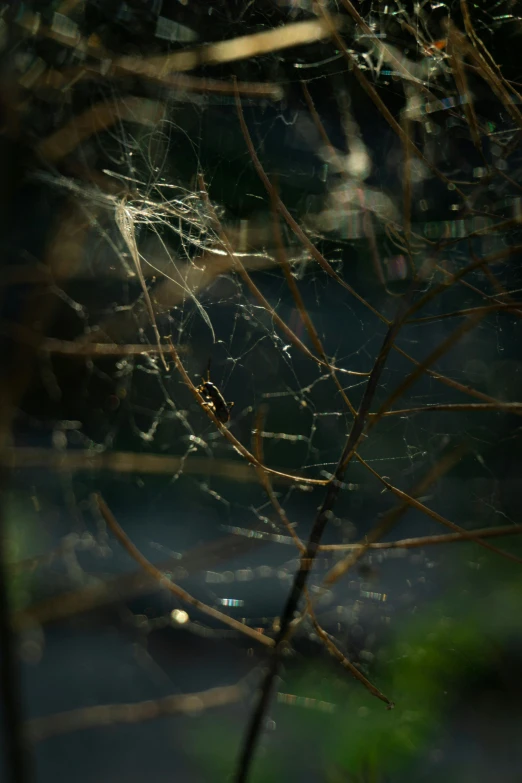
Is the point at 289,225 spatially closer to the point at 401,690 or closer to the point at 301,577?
the point at 301,577

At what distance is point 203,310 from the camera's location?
2.91 feet

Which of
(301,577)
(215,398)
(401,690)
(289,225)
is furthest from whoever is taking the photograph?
(401,690)

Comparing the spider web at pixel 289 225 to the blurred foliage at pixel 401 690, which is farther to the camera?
the blurred foliage at pixel 401 690

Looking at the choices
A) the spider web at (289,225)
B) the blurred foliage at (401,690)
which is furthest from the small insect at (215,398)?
the blurred foliage at (401,690)

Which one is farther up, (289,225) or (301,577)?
(289,225)

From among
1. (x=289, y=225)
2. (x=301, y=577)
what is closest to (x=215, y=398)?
(x=289, y=225)

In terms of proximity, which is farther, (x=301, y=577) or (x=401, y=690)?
(x=401, y=690)

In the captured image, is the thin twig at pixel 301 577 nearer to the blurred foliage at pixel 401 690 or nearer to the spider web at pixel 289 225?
the spider web at pixel 289 225

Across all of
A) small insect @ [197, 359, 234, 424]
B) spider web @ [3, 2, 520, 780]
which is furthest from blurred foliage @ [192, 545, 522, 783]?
small insect @ [197, 359, 234, 424]

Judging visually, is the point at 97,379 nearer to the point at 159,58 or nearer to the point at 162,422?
the point at 162,422

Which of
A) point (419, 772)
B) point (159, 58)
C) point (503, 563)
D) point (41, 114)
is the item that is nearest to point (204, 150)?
point (159, 58)

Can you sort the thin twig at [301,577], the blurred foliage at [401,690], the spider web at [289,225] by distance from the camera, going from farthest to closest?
the blurred foliage at [401,690] < the spider web at [289,225] < the thin twig at [301,577]

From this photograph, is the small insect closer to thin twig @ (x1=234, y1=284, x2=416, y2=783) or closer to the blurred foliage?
thin twig @ (x1=234, y1=284, x2=416, y2=783)

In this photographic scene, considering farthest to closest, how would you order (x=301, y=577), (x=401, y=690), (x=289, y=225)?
(x=401, y=690), (x=289, y=225), (x=301, y=577)
